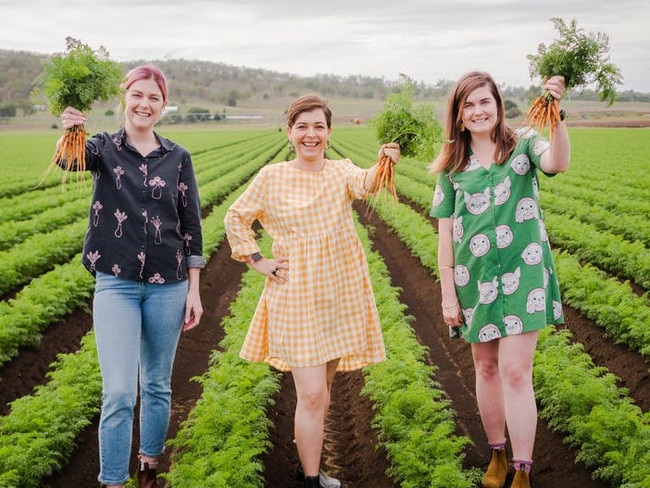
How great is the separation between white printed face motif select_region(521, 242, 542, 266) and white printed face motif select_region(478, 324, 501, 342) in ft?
1.50

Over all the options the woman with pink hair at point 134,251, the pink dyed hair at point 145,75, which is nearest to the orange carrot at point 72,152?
the woman with pink hair at point 134,251

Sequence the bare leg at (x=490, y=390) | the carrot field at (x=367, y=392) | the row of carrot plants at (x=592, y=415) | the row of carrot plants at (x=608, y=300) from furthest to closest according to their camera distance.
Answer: the row of carrot plants at (x=608, y=300) < the carrot field at (x=367, y=392) < the row of carrot plants at (x=592, y=415) < the bare leg at (x=490, y=390)

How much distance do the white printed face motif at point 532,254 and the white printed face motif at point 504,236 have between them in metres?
0.11

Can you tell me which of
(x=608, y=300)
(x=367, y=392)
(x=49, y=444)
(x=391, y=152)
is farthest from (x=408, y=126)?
(x=608, y=300)

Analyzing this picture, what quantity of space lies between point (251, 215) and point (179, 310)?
769mm

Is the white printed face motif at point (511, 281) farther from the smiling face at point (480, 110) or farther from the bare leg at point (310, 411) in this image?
the bare leg at point (310, 411)

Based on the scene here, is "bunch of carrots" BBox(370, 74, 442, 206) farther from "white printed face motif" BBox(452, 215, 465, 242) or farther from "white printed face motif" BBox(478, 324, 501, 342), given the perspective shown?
"white printed face motif" BBox(478, 324, 501, 342)

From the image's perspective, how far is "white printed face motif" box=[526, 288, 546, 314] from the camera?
171 inches

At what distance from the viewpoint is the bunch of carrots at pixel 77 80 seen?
4527mm

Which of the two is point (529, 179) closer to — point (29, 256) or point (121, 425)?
point (121, 425)

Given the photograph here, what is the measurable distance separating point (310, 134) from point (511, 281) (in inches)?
61.6

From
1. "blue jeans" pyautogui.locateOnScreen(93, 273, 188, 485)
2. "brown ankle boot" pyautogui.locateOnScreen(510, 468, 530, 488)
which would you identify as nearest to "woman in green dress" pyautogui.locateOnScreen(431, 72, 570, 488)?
"brown ankle boot" pyautogui.locateOnScreen(510, 468, 530, 488)

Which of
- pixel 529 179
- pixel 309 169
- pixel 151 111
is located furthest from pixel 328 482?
pixel 151 111

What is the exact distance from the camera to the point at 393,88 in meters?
5.51
